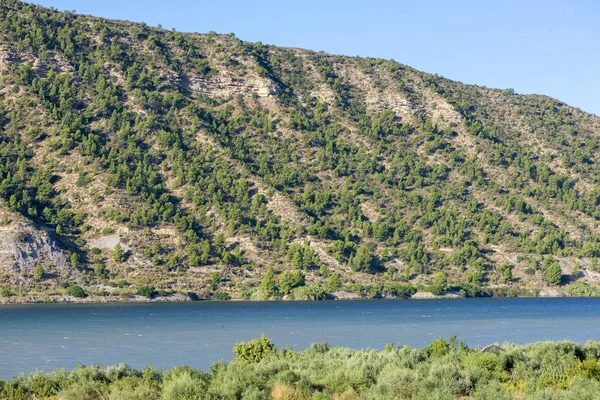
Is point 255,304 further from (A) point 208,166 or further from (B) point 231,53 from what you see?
(B) point 231,53

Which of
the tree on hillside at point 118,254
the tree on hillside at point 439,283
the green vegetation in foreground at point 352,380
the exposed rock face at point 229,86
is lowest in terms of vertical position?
the green vegetation in foreground at point 352,380

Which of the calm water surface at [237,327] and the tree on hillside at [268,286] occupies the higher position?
the tree on hillside at [268,286]

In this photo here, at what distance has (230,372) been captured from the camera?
Answer: 2252 cm

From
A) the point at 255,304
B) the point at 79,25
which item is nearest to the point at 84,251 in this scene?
the point at 255,304

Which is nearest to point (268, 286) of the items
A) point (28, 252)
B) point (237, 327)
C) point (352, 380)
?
point (28, 252)

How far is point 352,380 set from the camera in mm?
23031

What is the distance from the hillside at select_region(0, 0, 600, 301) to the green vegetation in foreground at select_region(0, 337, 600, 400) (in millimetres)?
64362

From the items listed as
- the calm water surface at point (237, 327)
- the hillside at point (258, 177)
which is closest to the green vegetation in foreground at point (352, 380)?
the calm water surface at point (237, 327)

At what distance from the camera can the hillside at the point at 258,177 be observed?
93750 millimetres

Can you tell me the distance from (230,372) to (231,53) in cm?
12335

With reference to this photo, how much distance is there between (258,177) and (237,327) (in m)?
48.5

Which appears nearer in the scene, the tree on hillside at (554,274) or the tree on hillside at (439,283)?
the tree on hillside at (439,283)

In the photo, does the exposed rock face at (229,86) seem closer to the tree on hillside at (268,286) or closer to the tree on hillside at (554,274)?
the tree on hillside at (268,286)

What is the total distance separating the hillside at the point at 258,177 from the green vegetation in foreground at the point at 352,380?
64.4 m
